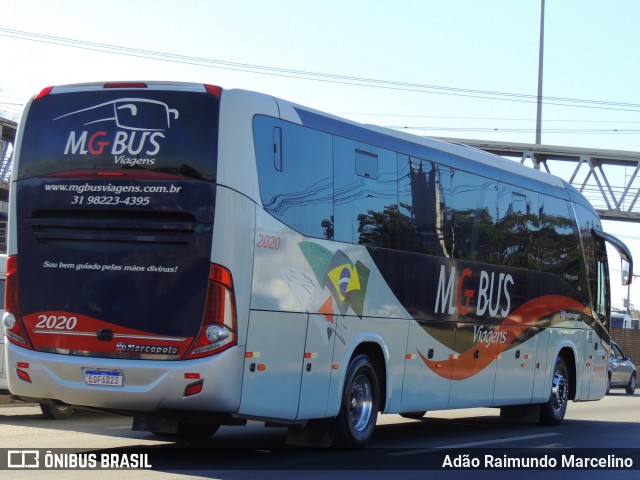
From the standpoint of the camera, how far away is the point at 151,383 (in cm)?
1081

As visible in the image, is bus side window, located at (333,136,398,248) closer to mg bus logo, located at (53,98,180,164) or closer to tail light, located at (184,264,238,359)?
tail light, located at (184,264,238,359)

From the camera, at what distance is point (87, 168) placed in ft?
37.3

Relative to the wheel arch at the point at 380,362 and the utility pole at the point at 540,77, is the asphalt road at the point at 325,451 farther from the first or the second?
the utility pole at the point at 540,77

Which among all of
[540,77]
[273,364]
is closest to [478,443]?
[273,364]

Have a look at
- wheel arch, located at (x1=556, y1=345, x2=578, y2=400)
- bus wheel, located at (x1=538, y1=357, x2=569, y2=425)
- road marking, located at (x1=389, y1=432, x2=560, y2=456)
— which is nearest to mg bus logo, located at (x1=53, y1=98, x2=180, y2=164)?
road marking, located at (x1=389, y1=432, x2=560, y2=456)

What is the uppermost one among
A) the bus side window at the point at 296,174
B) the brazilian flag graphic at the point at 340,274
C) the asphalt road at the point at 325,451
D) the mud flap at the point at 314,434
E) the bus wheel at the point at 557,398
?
the bus side window at the point at 296,174

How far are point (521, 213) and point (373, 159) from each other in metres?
5.07

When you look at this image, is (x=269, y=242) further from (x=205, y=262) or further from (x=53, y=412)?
(x=53, y=412)

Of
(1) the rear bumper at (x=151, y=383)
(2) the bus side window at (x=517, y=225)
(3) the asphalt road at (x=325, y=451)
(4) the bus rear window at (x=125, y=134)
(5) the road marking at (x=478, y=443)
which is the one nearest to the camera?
(1) the rear bumper at (x=151, y=383)

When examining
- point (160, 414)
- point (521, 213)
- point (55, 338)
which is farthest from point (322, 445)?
point (521, 213)

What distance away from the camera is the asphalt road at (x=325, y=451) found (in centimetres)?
1135

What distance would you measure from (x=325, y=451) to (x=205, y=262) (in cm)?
355

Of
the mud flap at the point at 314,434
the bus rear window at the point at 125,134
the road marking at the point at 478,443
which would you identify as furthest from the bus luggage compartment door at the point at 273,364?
the road marking at the point at 478,443

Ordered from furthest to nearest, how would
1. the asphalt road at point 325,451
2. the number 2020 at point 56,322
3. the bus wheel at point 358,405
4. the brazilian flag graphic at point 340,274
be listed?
the bus wheel at point 358,405 → the brazilian flag graphic at point 340,274 → the asphalt road at point 325,451 → the number 2020 at point 56,322
